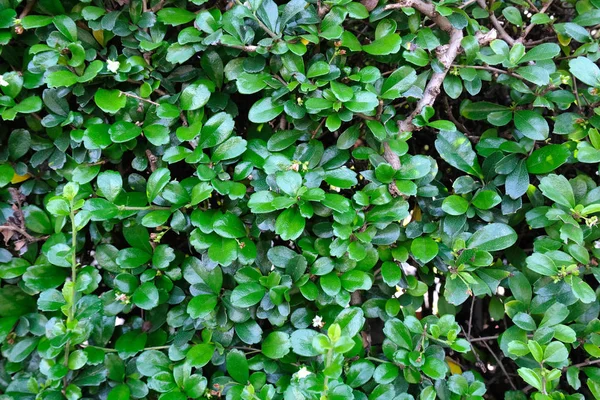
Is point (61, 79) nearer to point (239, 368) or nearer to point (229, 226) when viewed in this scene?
point (229, 226)

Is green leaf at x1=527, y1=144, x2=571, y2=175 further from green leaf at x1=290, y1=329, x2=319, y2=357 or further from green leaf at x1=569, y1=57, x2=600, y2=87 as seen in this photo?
green leaf at x1=290, y1=329, x2=319, y2=357

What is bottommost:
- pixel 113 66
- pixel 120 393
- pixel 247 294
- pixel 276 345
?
pixel 120 393

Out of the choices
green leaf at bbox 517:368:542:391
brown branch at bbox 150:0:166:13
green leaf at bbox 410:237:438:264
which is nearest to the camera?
green leaf at bbox 517:368:542:391

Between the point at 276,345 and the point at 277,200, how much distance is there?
33cm

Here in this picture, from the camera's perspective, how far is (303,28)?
1092 millimetres

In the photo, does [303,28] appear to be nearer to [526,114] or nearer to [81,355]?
[526,114]

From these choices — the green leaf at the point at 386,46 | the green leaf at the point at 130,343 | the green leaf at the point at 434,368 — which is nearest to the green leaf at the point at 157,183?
the green leaf at the point at 130,343

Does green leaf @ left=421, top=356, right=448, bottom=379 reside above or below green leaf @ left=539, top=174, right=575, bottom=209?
below

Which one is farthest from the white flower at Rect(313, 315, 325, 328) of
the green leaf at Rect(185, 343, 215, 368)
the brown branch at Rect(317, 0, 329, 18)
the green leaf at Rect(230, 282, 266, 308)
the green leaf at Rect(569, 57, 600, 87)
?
the green leaf at Rect(569, 57, 600, 87)

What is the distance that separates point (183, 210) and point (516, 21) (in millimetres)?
935

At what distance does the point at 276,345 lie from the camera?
3.51 feet

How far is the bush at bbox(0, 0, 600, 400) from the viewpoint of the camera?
1.04 meters

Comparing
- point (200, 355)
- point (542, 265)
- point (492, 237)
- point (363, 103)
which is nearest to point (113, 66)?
point (363, 103)

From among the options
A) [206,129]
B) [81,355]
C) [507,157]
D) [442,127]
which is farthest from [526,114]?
[81,355]
